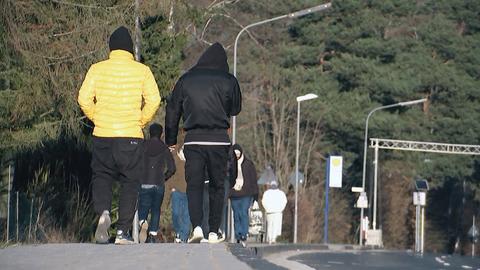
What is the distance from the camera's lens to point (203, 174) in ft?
48.9

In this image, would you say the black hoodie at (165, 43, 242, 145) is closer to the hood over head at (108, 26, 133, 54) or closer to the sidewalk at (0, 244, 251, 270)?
the hood over head at (108, 26, 133, 54)

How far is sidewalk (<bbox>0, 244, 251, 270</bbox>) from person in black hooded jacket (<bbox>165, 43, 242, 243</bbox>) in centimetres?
169

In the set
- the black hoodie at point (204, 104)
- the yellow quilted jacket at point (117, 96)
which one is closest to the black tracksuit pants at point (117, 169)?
the yellow quilted jacket at point (117, 96)

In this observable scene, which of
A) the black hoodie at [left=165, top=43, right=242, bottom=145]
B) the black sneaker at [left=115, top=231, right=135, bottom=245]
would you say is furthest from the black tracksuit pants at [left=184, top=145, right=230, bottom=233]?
the black sneaker at [left=115, top=231, right=135, bottom=245]

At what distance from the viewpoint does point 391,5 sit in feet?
252

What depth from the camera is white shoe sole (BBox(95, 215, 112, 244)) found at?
1354 centimetres

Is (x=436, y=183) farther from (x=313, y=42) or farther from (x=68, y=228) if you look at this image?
(x=68, y=228)

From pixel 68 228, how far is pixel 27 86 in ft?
10.3

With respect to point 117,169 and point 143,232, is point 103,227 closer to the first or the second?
point 117,169

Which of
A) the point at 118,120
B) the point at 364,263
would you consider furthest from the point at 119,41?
the point at 364,263

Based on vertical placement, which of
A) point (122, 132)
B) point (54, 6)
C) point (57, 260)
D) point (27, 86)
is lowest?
Result: point (57, 260)

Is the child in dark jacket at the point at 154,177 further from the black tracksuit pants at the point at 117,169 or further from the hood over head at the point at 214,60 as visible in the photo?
the black tracksuit pants at the point at 117,169

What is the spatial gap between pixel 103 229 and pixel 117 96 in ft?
4.22

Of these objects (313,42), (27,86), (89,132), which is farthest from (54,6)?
(313,42)
